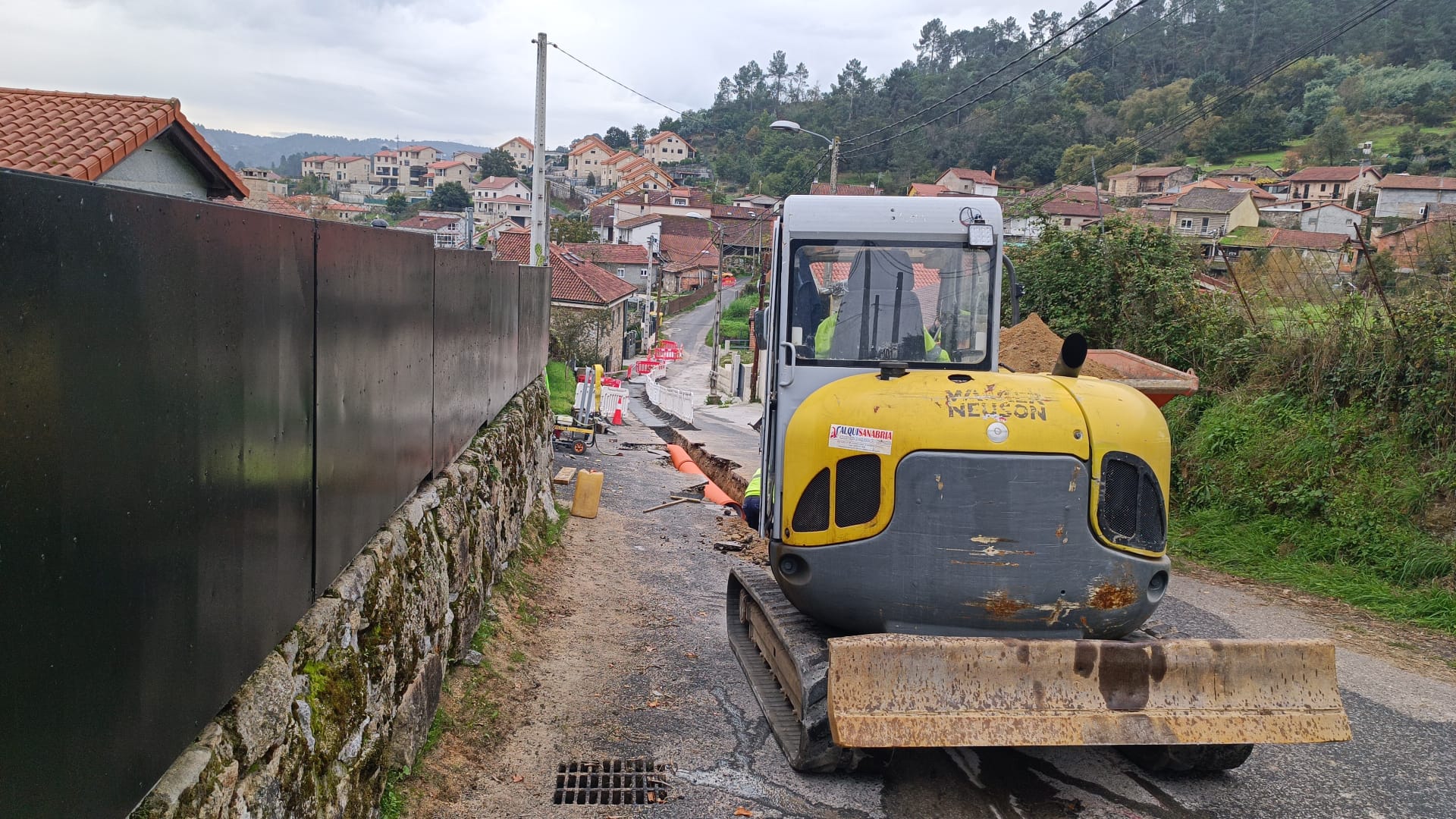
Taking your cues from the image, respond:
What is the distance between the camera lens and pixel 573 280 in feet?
153

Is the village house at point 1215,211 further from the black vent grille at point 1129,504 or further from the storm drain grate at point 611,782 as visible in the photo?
the storm drain grate at point 611,782

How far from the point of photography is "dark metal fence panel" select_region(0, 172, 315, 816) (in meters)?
2.08

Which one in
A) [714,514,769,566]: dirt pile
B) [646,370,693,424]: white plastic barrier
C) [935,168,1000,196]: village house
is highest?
[935,168,1000,196]: village house

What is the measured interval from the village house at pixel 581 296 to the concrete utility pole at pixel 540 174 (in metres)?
15.8

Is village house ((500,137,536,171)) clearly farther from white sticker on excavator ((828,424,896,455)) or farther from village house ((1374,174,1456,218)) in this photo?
white sticker on excavator ((828,424,896,455))

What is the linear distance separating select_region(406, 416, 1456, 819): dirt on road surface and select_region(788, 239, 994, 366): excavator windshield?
7.91 ft

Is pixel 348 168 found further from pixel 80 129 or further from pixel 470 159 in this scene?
pixel 80 129

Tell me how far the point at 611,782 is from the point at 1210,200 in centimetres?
6044

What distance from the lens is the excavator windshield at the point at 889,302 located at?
6.45 metres

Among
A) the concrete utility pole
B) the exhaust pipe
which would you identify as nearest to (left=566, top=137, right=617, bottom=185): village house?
the concrete utility pole

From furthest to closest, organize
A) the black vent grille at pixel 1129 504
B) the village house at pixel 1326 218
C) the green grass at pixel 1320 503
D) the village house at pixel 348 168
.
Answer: the village house at pixel 348 168 < the village house at pixel 1326 218 < the green grass at pixel 1320 503 < the black vent grille at pixel 1129 504

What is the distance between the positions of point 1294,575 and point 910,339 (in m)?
6.65

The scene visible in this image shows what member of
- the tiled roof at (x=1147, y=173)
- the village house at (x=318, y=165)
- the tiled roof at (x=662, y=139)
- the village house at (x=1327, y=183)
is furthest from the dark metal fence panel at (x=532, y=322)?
the tiled roof at (x=662, y=139)

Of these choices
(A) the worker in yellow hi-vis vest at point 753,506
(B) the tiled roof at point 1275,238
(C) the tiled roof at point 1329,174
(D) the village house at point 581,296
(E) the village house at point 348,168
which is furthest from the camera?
(E) the village house at point 348,168
